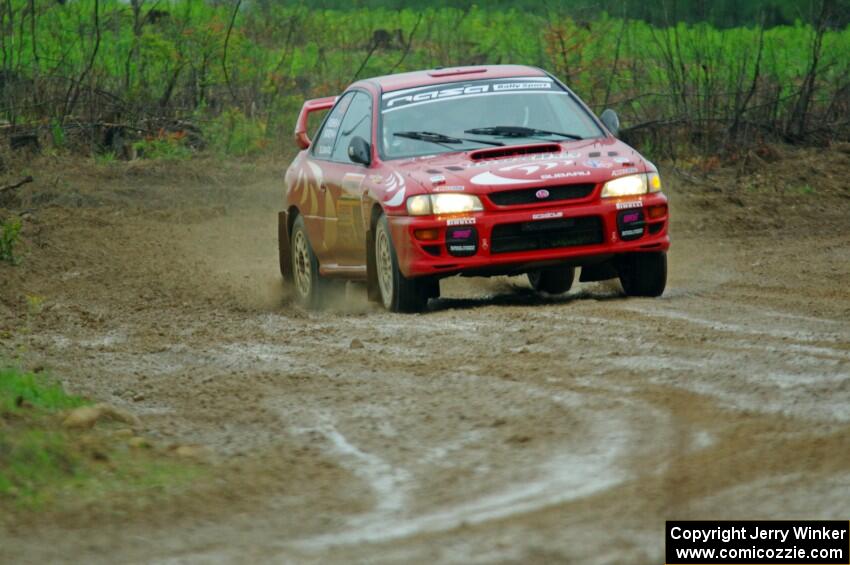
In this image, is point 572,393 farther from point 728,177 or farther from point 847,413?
point 728,177

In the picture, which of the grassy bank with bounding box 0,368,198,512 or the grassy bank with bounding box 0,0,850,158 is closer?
the grassy bank with bounding box 0,368,198,512

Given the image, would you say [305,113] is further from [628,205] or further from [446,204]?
[628,205]

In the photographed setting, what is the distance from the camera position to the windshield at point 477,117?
403 inches

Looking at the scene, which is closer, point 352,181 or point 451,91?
point 352,181

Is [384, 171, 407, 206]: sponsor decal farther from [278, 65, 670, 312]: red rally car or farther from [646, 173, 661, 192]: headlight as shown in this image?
[646, 173, 661, 192]: headlight

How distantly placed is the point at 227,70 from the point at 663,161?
715 centimetres

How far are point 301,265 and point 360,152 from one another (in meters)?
1.88

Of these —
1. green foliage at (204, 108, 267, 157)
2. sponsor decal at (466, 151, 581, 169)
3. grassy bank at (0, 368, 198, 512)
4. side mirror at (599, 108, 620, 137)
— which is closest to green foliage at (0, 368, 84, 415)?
grassy bank at (0, 368, 198, 512)

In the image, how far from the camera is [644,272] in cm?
988

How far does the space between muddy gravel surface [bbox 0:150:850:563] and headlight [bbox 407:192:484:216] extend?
2.04 feet

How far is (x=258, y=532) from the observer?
184 inches

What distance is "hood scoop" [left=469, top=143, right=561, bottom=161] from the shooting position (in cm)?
975

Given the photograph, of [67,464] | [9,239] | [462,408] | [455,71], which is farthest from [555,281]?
[67,464]

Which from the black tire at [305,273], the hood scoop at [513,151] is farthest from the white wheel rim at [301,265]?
the hood scoop at [513,151]
